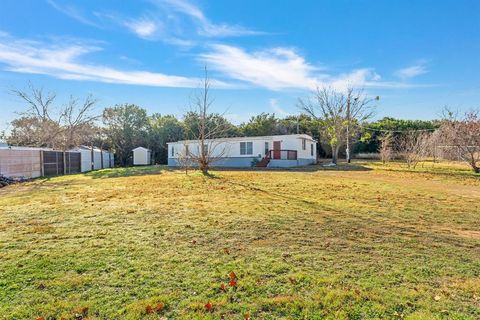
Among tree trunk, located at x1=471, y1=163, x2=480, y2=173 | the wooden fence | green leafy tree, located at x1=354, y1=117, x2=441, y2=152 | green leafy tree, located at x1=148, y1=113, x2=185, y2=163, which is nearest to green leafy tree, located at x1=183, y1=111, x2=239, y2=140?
green leafy tree, located at x1=148, y1=113, x2=185, y2=163

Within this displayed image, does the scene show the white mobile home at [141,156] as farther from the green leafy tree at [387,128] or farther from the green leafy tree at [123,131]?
A: the green leafy tree at [387,128]

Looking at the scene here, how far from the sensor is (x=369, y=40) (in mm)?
13891

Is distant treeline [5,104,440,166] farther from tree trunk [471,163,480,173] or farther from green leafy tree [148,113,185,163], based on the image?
tree trunk [471,163,480,173]

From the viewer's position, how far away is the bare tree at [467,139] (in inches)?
670

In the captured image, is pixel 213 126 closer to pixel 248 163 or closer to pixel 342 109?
pixel 248 163

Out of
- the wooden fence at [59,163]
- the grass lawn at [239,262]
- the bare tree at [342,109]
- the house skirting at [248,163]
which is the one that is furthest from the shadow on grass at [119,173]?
the bare tree at [342,109]

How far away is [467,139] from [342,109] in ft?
41.9

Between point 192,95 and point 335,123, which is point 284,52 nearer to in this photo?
point 192,95

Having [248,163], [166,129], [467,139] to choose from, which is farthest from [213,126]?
[467,139]

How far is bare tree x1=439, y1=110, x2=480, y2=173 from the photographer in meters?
17.0

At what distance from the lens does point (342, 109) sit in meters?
29.0

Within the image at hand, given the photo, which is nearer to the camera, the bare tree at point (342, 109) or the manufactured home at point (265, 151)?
the manufactured home at point (265, 151)

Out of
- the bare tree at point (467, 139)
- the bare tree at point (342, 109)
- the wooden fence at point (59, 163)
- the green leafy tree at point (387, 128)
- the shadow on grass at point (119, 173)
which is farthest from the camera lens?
the green leafy tree at point (387, 128)

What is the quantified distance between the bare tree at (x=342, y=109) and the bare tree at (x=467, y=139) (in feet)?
32.4
